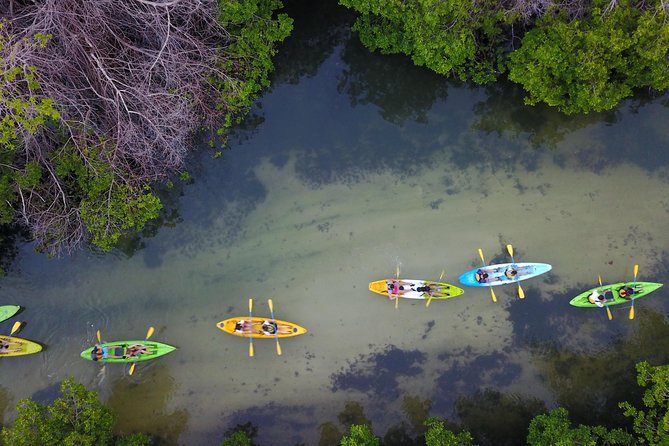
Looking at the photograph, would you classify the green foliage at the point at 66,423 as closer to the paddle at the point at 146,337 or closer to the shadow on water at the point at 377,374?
the paddle at the point at 146,337

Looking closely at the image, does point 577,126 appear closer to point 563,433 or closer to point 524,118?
point 524,118

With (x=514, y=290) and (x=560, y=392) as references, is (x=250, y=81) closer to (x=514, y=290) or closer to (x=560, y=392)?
(x=514, y=290)

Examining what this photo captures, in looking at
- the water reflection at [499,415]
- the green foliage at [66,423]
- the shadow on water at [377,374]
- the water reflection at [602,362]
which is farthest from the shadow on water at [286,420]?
the water reflection at [602,362]

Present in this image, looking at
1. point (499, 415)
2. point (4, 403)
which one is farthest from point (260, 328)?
point (4, 403)

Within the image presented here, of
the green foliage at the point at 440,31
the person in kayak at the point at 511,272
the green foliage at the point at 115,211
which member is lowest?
the person in kayak at the point at 511,272

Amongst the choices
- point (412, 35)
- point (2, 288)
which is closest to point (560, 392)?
point (412, 35)

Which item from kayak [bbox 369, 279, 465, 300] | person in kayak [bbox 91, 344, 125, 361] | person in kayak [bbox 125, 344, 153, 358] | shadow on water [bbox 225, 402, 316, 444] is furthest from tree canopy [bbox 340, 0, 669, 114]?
person in kayak [bbox 91, 344, 125, 361]
